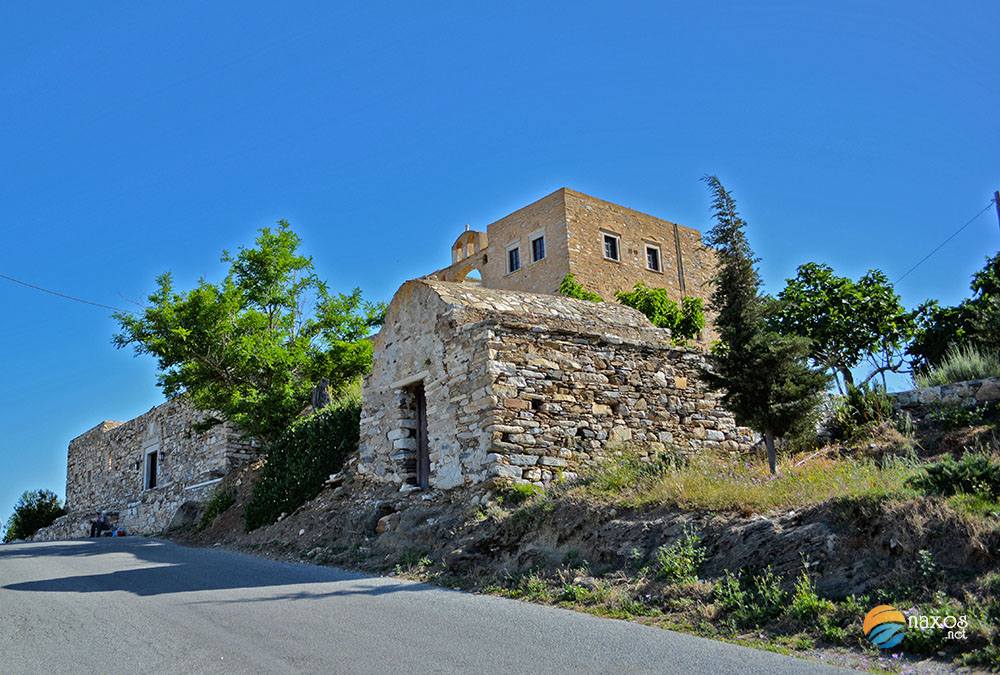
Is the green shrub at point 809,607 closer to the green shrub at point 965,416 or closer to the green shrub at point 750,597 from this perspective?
the green shrub at point 750,597

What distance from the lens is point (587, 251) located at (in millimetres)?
33031

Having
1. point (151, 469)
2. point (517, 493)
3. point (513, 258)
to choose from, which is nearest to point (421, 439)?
point (517, 493)

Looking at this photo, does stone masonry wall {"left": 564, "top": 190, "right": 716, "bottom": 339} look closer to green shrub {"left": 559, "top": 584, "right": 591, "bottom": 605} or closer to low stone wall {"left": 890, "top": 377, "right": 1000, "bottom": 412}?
low stone wall {"left": 890, "top": 377, "right": 1000, "bottom": 412}

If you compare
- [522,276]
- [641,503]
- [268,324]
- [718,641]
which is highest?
[522,276]

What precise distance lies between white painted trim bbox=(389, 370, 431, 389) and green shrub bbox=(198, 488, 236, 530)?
636 cm

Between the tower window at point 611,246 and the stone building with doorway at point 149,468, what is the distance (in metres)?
18.1

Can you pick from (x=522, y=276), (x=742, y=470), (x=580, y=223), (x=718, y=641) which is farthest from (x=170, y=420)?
(x=718, y=641)

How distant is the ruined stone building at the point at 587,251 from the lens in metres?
32.8

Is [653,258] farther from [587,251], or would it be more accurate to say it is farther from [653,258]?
[587,251]

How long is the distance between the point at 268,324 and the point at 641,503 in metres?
13.5

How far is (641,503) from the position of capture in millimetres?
8930

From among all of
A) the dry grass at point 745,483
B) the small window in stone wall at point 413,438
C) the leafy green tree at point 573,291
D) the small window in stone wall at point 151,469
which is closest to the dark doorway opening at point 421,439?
the small window in stone wall at point 413,438

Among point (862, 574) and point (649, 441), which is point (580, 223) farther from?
point (862, 574)
